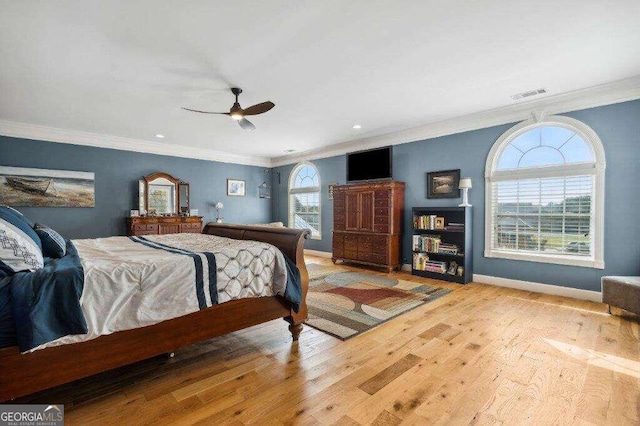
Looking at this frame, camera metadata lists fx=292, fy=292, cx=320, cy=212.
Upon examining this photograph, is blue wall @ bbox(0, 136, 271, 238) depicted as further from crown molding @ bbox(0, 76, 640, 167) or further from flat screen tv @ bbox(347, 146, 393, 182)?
flat screen tv @ bbox(347, 146, 393, 182)

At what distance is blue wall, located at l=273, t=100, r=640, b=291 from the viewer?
360cm

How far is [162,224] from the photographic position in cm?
635

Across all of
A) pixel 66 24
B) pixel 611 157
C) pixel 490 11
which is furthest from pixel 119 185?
pixel 611 157

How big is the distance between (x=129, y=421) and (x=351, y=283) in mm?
3399

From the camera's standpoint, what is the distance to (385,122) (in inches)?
205

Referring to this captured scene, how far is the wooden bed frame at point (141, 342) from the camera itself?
1.52 m

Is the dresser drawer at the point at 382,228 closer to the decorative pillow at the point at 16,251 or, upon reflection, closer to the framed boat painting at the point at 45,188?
the decorative pillow at the point at 16,251

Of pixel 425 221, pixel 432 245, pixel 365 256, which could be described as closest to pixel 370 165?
pixel 425 221

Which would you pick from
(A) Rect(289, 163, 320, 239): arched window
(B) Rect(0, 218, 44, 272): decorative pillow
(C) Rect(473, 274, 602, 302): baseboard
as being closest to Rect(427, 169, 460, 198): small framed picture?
(C) Rect(473, 274, 602, 302): baseboard

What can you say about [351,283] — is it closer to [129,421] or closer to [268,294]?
[268,294]

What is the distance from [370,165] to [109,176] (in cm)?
545

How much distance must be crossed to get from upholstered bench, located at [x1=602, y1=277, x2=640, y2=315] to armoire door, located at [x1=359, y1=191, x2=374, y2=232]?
11.0 ft

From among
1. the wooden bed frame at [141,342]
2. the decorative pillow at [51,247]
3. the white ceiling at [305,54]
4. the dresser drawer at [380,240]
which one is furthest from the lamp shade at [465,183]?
the decorative pillow at [51,247]

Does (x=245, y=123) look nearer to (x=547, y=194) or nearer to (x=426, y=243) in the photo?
(x=426, y=243)
